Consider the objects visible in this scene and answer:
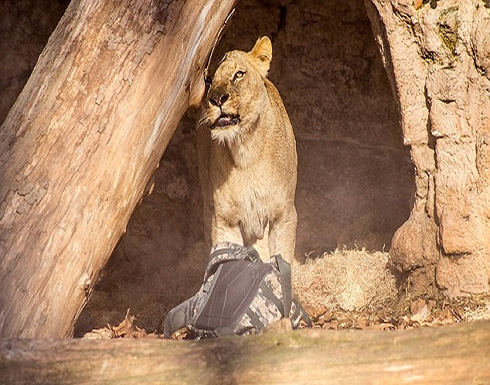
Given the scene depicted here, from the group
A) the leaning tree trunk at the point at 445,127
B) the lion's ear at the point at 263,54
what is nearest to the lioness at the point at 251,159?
the lion's ear at the point at 263,54

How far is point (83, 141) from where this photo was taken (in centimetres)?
434

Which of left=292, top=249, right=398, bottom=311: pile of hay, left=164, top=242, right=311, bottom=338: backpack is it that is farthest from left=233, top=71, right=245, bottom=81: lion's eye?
A: left=292, top=249, right=398, bottom=311: pile of hay

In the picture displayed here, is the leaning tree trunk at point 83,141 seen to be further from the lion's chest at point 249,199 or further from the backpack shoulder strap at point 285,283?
the lion's chest at point 249,199

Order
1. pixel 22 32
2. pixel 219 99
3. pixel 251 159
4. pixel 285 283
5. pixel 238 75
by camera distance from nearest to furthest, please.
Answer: pixel 285 283
pixel 219 99
pixel 238 75
pixel 251 159
pixel 22 32

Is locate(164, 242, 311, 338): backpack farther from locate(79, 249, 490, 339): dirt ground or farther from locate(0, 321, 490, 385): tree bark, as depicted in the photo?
locate(0, 321, 490, 385): tree bark

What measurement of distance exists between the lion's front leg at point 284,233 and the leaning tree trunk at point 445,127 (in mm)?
1068

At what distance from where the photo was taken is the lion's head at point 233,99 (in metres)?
5.63

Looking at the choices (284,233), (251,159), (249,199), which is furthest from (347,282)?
(251,159)

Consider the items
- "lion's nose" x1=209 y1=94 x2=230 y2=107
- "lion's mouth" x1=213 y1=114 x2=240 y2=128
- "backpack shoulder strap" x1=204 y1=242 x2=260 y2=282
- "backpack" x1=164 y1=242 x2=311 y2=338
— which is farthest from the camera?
"lion's mouth" x1=213 y1=114 x2=240 y2=128

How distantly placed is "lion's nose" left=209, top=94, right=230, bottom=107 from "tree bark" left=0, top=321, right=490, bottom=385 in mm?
2751

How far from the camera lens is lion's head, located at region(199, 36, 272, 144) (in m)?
5.63

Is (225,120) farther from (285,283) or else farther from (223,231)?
(285,283)

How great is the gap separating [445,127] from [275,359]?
3.08m

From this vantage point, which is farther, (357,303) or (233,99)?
(357,303)
